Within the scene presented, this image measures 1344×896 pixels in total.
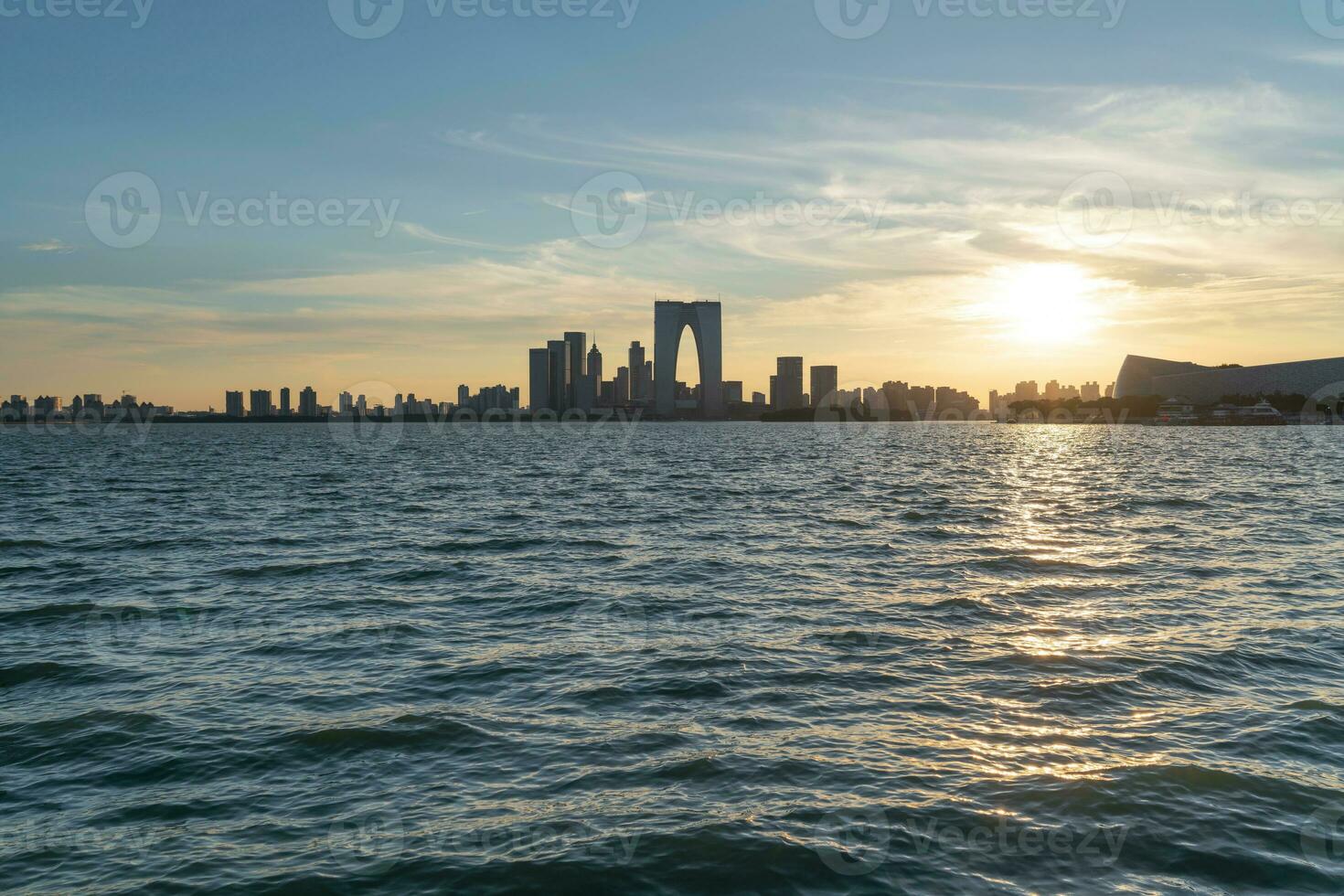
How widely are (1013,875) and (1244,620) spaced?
48.8 ft

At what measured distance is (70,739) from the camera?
14016mm

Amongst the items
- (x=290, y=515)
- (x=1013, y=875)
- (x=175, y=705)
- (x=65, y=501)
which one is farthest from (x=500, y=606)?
(x=65, y=501)

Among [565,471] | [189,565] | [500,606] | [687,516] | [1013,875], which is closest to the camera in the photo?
[1013,875]

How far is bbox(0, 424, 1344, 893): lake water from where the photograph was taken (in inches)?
404

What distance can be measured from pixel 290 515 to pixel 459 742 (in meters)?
36.4

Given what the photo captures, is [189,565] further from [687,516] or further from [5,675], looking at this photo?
[687,516]

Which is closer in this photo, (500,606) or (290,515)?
(500,606)

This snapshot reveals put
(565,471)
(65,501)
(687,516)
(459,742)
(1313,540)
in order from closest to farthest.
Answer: (459,742)
(1313,540)
(687,516)
(65,501)
(565,471)

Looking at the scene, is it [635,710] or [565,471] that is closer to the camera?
[635,710]

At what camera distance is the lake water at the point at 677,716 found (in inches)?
404

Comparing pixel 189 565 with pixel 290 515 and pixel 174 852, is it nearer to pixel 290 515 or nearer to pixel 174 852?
pixel 290 515

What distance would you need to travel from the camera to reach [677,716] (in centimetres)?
1478

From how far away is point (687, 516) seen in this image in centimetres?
4481

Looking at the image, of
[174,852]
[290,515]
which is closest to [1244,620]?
[174,852]
